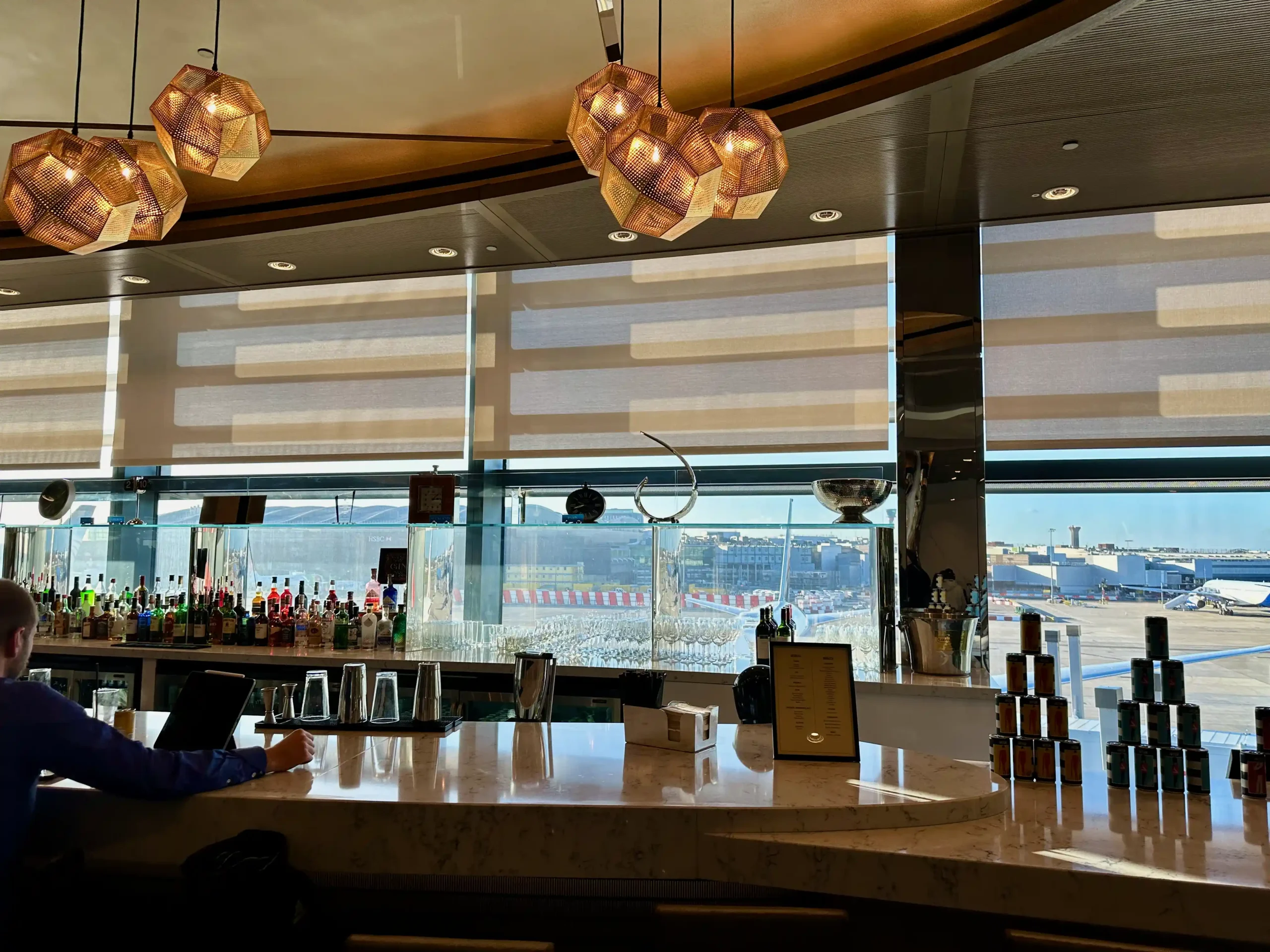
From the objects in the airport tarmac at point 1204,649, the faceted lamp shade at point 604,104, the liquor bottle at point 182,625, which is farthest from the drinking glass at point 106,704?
the airport tarmac at point 1204,649

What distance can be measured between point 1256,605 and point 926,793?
2.88m

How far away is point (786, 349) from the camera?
14.9ft

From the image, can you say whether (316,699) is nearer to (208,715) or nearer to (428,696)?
(428,696)

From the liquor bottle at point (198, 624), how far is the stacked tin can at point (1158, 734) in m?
4.36

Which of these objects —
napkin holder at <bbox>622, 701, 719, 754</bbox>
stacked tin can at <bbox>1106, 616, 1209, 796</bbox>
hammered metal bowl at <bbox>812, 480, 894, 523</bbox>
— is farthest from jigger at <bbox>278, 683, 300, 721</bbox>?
hammered metal bowl at <bbox>812, 480, 894, 523</bbox>

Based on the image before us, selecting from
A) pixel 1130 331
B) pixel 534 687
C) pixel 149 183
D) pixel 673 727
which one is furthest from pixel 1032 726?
pixel 149 183

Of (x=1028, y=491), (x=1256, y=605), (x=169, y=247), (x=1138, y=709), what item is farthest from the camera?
(x=169, y=247)

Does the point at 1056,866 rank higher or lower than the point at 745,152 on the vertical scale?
Answer: lower

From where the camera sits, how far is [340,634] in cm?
476

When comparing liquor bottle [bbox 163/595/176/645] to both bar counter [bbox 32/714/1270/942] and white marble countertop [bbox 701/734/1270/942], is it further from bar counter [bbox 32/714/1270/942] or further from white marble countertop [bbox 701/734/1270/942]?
white marble countertop [bbox 701/734/1270/942]

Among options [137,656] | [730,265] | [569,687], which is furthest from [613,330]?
[137,656]

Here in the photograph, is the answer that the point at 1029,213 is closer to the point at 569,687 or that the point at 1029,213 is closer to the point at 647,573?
the point at 647,573

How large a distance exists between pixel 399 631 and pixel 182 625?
1241 mm

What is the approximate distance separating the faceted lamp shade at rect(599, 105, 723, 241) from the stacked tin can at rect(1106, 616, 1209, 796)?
156 cm
